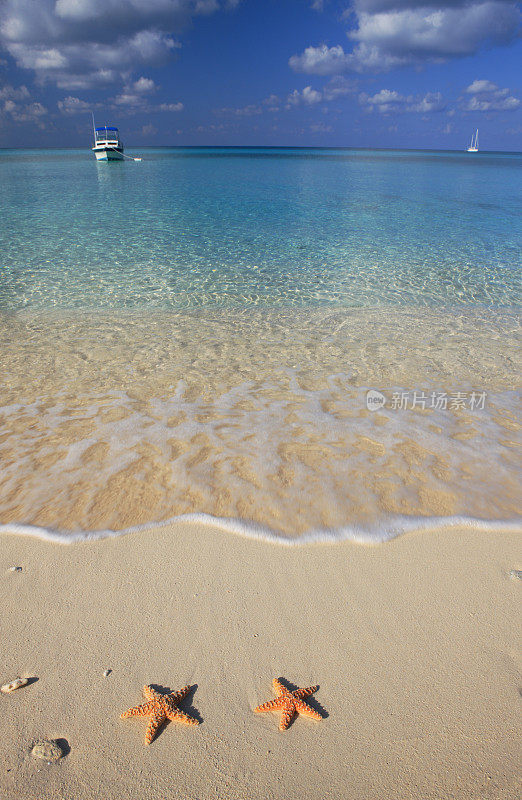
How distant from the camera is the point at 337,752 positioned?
2217mm

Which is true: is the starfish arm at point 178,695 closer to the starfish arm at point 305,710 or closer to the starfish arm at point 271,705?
the starfish arm at point 271,705

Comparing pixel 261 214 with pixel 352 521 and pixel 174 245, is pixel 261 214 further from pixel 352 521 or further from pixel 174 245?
pixel 352 521

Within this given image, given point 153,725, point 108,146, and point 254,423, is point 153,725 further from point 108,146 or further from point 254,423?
point 108,146

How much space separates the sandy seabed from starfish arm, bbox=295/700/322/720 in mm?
73

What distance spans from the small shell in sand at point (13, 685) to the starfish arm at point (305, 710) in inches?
59.9

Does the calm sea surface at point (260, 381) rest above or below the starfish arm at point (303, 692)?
above

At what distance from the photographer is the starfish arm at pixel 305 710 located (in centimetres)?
229

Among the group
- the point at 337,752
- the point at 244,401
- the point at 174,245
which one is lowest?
the point at 337,752

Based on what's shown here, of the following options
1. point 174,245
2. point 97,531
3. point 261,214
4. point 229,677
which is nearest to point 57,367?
point 97,531

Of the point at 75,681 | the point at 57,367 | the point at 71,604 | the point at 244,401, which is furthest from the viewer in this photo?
the point at 57,367

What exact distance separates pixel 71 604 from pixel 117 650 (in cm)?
52

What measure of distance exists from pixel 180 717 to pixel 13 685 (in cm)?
99

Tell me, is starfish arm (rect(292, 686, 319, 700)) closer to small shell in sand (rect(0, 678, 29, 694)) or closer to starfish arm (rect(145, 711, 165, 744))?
starfish arm (rect(145, 711, 165, 744))

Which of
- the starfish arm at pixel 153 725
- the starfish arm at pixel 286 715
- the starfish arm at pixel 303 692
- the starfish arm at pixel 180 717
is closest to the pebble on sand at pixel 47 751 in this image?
the starfish arm at pixel 153 725
